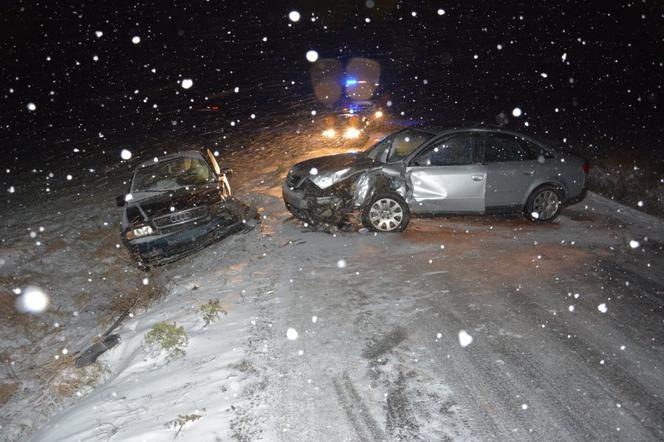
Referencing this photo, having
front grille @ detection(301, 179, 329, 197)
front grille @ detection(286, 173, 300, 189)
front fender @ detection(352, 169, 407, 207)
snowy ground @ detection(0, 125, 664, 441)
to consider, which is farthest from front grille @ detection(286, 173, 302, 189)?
front fender @ detection(352, 169, 407, 207)

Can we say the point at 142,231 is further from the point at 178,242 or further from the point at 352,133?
the point at 352,133

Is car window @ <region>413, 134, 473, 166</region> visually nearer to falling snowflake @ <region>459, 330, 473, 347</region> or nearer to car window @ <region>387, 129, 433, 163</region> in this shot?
car window @ <region>387, 129, 433, 163</region>

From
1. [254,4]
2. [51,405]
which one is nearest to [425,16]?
[254,4]

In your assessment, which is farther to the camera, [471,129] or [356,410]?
[471,129]

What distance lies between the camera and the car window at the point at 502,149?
7.48m

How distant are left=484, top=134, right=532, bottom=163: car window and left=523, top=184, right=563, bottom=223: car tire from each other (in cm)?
62

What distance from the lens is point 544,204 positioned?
25.6 ft

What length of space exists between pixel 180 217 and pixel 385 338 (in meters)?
4.01

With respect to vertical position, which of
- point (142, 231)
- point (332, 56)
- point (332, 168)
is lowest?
point (142, 231)

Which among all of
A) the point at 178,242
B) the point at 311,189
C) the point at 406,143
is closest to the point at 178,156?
the point at 178,242

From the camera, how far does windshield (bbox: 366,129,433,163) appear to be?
760 centimetres

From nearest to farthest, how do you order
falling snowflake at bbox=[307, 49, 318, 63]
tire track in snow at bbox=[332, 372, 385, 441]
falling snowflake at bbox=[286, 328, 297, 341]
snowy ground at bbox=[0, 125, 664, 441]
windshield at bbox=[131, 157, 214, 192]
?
1. tire track in snow at bbox=[332, 372, 385, 441]
2. snowy ground at bbox=[0, 125, 664, 441]
3. falling snowflake at bbox=[286, 328, 297, 341]
4. windshield at bbox=[131, 157, 214, 192]
5. falling snowflake at bbox=[307, 49, 318, 63]

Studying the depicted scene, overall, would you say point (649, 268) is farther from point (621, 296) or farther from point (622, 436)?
point (622, 436)

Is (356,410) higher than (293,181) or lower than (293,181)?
lower
